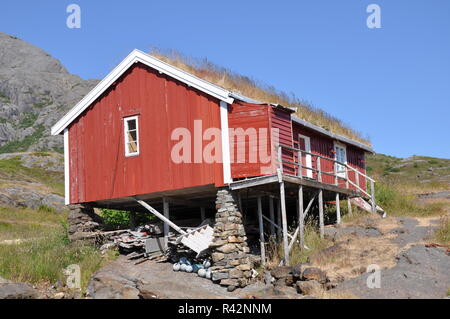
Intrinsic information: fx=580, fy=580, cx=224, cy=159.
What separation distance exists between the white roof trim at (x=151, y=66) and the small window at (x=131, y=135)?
167 cm

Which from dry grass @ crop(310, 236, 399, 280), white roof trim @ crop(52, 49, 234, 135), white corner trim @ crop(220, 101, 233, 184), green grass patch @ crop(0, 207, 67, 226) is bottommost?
dry grass @ crop(310, 236, 399, 280)

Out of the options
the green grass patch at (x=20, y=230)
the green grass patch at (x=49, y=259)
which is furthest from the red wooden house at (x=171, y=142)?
the green grass patch at (x=20, y=230)

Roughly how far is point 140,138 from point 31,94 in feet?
323

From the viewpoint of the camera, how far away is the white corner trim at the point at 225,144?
63.2 feet

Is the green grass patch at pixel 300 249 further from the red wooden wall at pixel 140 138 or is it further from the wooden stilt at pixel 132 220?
the wooden stilt at pixel 132 220

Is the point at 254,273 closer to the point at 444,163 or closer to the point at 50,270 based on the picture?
the point at 50,270

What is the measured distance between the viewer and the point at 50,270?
1827 cm

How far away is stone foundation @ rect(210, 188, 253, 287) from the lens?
60.3 feet

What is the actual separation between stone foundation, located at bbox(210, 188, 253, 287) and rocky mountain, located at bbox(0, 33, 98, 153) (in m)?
76.0

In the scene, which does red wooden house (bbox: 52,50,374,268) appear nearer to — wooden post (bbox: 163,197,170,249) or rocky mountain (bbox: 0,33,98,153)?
wooden post (bbox: 163,197,170,249)

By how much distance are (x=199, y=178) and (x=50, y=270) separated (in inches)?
221

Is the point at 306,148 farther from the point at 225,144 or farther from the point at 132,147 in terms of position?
the point at 132,147

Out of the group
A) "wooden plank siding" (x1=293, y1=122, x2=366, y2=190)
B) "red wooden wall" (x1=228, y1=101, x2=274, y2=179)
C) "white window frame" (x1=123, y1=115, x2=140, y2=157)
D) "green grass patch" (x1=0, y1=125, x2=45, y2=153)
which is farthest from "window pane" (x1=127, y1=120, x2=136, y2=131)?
"green grass patch" (x1=0, y1=125, x2=45, y2=153)
